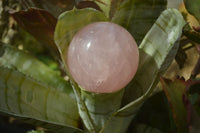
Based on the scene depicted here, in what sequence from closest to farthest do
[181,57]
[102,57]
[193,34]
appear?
1. [102,57]
2. [193,34]
3. [181,57]

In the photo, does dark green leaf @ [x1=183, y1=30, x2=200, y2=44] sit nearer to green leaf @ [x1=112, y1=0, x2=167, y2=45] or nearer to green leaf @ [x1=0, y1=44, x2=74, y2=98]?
green leaf @ [x1=112, y1=0, x2=167, y2=45]

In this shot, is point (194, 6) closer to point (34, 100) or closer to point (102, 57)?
point (102, 57)

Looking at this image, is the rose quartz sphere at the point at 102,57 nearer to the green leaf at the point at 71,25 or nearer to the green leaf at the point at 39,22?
the green leaf at the point at 71,25

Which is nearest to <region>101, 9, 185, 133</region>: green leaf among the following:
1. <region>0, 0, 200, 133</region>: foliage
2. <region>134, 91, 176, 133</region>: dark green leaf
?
<region>0, 0, 200, 133</region>: foliage

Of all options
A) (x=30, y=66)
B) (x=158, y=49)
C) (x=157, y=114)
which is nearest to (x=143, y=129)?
(x=157, y=114)

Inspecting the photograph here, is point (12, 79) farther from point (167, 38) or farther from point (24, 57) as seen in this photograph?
point (167, 38)

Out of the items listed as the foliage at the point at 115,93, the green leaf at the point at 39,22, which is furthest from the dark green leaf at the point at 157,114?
the green leaf at the point at 39,22

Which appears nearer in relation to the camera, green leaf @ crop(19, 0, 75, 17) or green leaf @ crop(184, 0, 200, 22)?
green leaf @ crop(184, 0, 200, 22)

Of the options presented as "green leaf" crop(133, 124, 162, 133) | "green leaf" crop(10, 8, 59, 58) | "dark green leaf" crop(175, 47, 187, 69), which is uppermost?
"green leaf" crop(10, 8, 59, 58)
